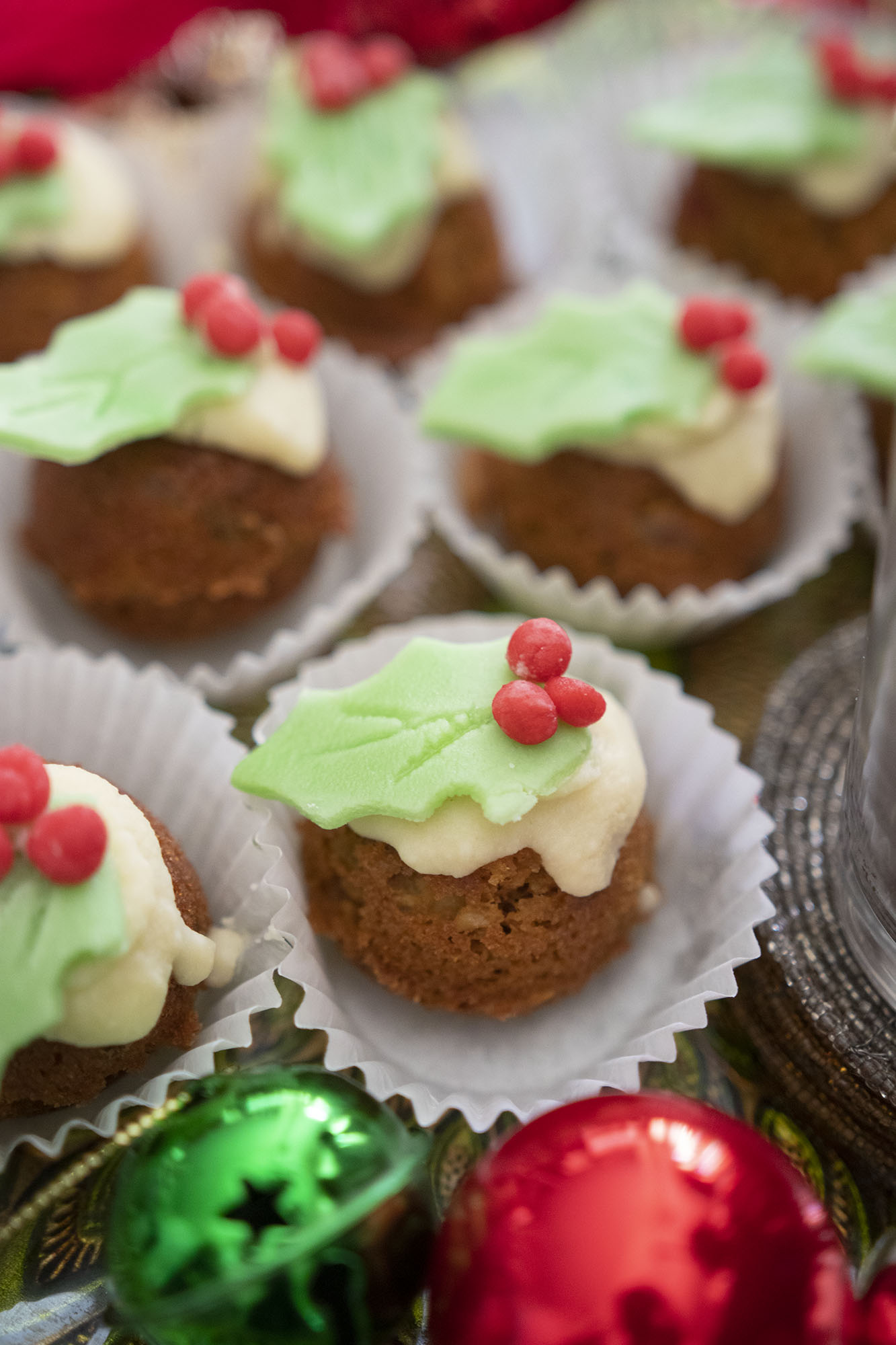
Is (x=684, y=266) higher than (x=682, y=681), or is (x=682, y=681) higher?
(x=684, y=266)

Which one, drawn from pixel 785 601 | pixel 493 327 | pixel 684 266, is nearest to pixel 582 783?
pixel 785 601

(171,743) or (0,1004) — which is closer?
(0,1004)

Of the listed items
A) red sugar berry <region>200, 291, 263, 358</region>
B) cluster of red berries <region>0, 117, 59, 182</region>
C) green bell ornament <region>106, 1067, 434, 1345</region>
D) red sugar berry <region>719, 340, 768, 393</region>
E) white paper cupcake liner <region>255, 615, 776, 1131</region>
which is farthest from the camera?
cluster of red berries <region>0, 117, 59, 182</region>

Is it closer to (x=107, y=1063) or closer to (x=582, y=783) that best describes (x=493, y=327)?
(x=582, y=783)

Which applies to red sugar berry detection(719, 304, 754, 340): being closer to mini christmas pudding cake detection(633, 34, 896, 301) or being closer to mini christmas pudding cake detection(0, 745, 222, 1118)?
mini christmas pudding cake detection(633, 34, 896, 301)

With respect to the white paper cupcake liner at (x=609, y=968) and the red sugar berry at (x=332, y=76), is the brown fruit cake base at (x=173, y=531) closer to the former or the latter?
the white paper cupcake liner at (x=609, y=968)

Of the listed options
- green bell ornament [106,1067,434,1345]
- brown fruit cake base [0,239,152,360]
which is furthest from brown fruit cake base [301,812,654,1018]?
brown fruit cake base [0,239,152,360]
